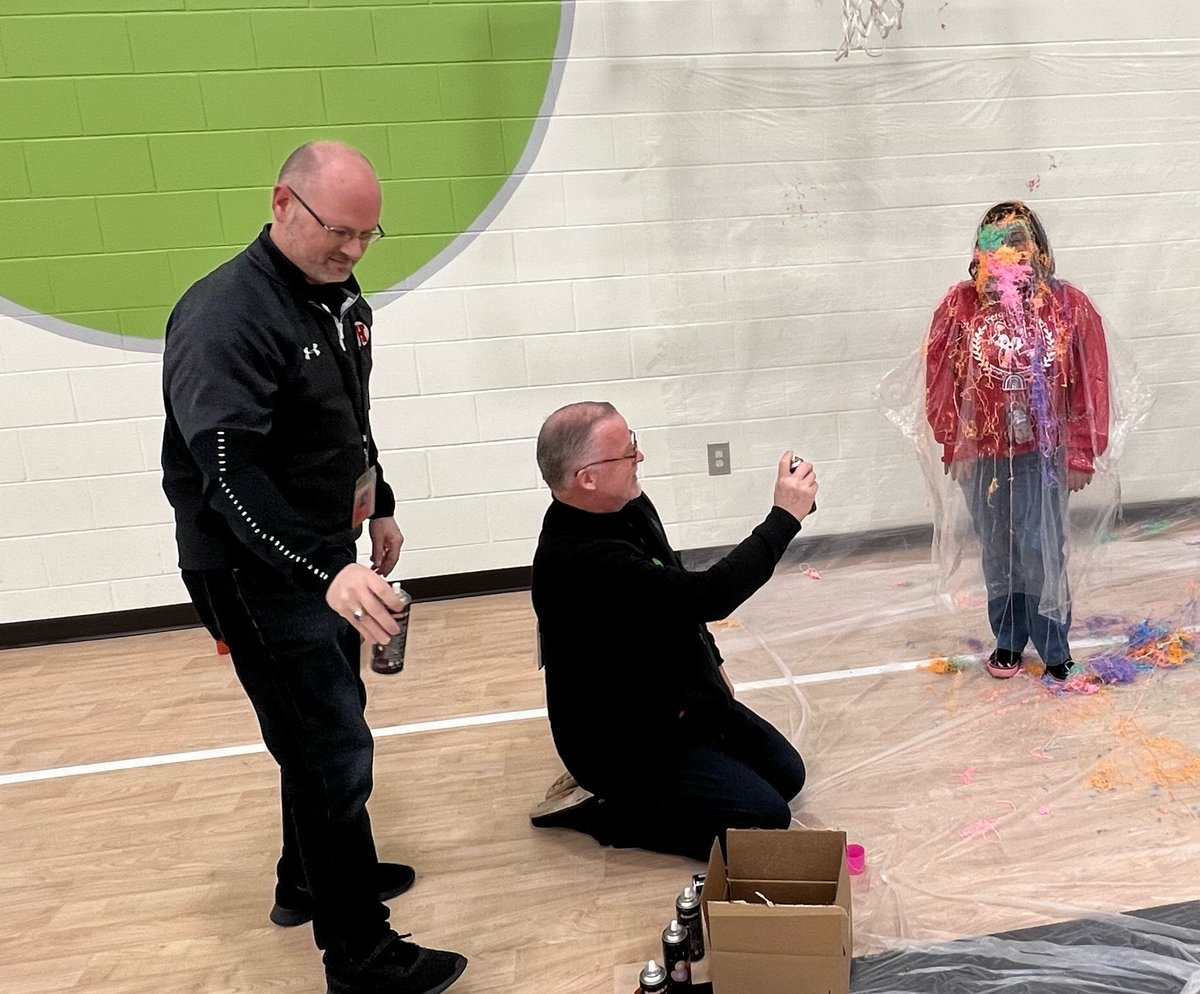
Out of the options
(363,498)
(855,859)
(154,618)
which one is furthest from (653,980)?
(154,618)

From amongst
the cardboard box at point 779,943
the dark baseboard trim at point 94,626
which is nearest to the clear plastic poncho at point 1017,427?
the cardboard box at point 779,943

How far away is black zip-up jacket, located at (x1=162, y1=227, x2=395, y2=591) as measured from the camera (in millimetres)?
1233

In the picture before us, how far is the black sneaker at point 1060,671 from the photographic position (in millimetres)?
2311

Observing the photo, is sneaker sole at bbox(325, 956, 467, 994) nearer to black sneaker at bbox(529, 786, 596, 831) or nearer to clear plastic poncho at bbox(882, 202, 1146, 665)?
black sneaker at bbox(529, 786, 596, 831)

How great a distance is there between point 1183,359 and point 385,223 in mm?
2268

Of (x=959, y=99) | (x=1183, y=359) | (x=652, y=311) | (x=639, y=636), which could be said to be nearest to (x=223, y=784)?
(x=639, y=636)

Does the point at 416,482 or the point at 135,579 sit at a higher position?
the point at 416,482

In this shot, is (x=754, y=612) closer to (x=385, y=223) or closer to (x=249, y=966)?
(x=249, y=966)

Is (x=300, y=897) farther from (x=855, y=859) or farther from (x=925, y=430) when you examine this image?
(x=925, y=430)

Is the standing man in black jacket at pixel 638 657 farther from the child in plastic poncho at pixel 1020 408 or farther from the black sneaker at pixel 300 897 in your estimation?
the child in plastic poncho at pixel 1020 408

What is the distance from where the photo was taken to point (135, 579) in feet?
10.7

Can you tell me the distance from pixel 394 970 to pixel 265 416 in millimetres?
845

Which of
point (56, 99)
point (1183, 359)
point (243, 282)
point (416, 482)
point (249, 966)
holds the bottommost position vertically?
point (249, 966)

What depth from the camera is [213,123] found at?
2984mm
